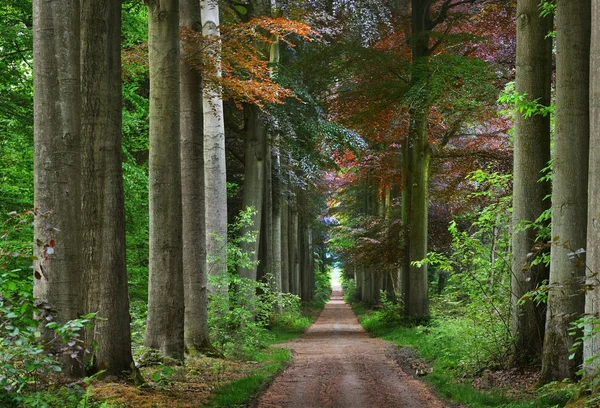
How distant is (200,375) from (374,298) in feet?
111

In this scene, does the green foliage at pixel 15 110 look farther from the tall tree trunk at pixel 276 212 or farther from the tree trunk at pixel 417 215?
the tall tree trunk at pixel 276 212

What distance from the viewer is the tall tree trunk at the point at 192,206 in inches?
488

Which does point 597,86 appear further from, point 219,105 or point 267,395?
point 219,105

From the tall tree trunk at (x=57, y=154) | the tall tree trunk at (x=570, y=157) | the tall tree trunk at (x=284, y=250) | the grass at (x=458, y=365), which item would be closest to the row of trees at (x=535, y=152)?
the tall tree trunk at (x=570, y=157)

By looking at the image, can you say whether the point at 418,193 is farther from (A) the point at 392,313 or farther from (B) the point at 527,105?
(B) the point at 527,105

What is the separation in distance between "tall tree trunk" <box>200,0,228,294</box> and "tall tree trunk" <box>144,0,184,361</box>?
411 centimetres

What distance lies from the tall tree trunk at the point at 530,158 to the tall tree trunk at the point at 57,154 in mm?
7017

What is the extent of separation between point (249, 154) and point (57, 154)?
47.6 ft

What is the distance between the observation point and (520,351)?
10.7 metres

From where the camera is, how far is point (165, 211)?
1048 centimetres

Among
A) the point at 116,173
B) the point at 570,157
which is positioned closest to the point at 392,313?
the point at 570,157

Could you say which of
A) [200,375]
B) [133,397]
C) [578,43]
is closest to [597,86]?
[578,43]

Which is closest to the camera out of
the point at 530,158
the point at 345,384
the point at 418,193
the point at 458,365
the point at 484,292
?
the point at 530,158

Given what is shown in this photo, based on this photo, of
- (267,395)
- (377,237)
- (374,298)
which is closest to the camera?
(267,395)
